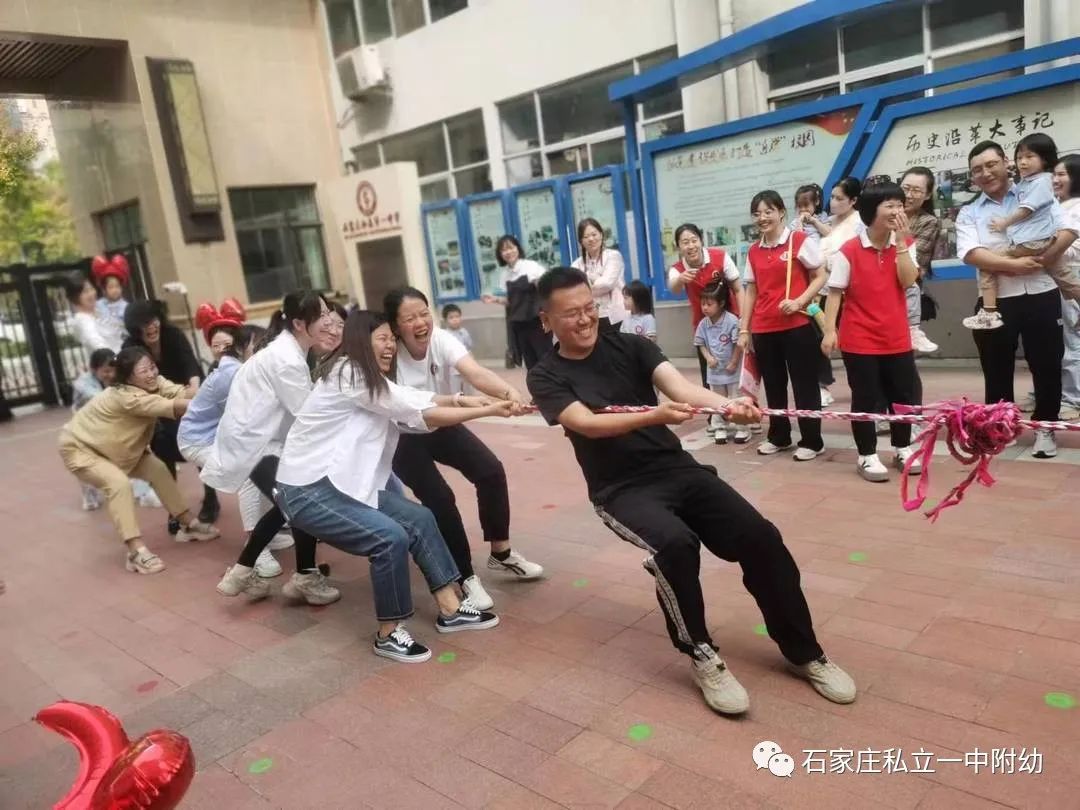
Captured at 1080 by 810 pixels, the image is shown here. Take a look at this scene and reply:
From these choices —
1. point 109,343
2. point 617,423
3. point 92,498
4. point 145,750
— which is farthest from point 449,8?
point 145,750

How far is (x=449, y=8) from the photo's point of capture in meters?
11.3

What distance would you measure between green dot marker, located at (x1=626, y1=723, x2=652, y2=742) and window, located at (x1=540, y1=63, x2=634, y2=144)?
8409 mm

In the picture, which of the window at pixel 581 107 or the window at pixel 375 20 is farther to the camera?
the window at pixel 375 20

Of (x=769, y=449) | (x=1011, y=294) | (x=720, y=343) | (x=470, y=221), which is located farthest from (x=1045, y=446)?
(x=470, y=221)

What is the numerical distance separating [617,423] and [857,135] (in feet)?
16.1

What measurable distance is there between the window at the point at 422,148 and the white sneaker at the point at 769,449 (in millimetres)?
8392

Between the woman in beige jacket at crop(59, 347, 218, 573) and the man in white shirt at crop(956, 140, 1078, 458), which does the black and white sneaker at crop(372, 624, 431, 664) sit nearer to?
the woman in beige jacket at crop(59, 347, 218, 573)

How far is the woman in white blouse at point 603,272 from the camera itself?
20.7 feet

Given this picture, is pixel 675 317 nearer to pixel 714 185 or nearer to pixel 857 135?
pixel 714 185

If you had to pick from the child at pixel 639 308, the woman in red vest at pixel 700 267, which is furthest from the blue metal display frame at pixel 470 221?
the woman in red vest at pixel 700 267

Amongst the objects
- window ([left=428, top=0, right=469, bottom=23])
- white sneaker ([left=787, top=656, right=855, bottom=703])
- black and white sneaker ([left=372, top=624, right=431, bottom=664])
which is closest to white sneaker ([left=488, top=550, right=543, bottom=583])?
black and white sneaker ([left=372, top=624, right=431, bottom=664])

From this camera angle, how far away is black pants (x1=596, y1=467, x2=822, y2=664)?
2.49 metres

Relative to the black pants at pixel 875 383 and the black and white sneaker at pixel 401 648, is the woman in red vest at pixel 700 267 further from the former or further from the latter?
the black and white sneaker at pixel 401 648

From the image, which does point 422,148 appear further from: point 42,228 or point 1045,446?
point 42,228
